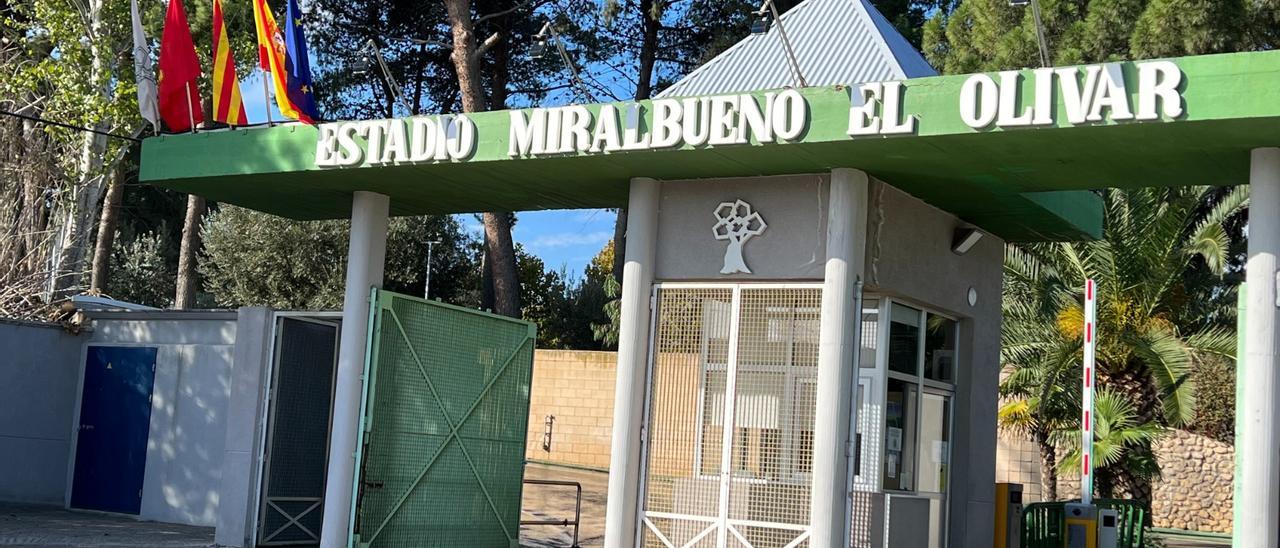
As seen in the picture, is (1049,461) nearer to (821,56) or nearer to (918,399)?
(918,399)

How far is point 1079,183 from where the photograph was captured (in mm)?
10117

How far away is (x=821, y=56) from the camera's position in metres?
12.2

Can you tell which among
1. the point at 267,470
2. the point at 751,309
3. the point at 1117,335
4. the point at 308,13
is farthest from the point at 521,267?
the point at 751,309

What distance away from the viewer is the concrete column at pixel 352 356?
11.9 meters

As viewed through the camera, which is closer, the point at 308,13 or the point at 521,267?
the point at 308,13

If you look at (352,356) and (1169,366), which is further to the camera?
(1169,366)

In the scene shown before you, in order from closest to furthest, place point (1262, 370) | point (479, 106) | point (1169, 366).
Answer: point (1262, 370) → point (1169, 366) → point (479, 106)

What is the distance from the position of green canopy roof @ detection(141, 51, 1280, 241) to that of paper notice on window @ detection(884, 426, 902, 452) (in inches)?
78.7

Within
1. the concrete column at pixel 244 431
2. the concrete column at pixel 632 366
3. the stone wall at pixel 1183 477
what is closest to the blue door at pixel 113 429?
the concrete column at pixel 244 431

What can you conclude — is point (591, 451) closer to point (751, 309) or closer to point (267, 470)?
point (267, 470)

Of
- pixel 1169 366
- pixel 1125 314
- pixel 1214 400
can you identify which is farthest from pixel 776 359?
pixel 1214 400

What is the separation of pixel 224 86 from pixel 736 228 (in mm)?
5102

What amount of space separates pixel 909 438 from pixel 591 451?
1676 cm

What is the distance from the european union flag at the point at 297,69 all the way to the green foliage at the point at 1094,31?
42.2 ft
